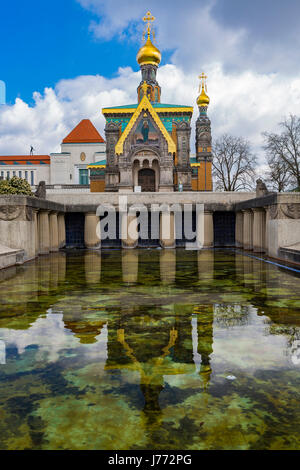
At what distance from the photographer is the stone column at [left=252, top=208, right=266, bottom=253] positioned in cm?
1941

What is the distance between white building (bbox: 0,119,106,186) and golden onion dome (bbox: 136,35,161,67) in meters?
15.3

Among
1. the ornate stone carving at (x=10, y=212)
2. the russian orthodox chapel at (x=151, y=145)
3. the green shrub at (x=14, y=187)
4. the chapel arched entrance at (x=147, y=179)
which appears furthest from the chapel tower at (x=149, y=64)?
the ornate stone carving at (x=10, y=212)

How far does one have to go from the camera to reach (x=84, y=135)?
60.4 metres

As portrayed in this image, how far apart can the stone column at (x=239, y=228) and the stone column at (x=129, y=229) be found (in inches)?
253

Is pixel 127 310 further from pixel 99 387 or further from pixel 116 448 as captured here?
pixel 116 448

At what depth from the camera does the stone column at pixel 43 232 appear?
20.0 metres

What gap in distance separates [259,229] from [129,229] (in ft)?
26.9

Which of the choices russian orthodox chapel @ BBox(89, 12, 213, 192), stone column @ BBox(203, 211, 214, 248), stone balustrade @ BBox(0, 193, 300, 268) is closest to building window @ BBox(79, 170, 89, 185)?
russian orthodox chapel @ BBox(89, 12, 213, 192)

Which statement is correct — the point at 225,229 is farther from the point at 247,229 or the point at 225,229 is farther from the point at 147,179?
the point at 147,179

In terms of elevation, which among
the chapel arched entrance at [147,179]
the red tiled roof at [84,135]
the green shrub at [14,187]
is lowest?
the green shrub at [14,187]

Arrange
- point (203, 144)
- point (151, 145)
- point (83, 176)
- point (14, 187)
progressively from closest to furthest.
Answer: point (14, 187)
point (151, 145)
point (203, 144)
point (83, 176)

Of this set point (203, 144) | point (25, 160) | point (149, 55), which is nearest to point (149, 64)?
point (149, 55)

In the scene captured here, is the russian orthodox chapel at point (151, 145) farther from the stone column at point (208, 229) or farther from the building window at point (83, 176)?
the building window at point (83, 176)
